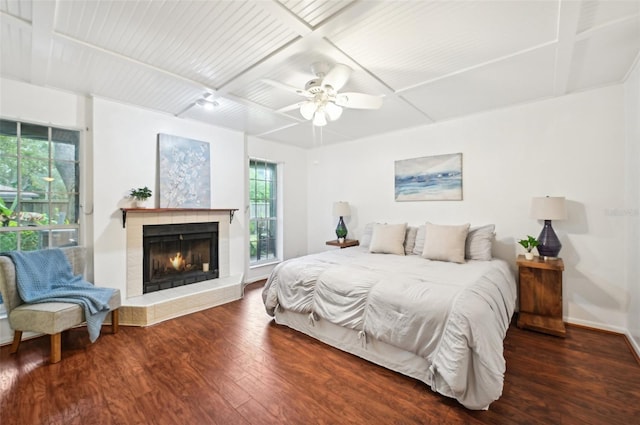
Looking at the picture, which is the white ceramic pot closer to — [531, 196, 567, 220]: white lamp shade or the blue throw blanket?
the blue throw blanket

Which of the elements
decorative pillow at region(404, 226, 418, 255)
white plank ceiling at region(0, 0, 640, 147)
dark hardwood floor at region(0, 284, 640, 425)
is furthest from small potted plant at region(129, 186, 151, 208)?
decorative pillow at region(404, 226, 418, 255)

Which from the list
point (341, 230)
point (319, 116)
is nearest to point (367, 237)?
point (341, 230)

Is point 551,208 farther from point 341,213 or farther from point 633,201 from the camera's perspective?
point 341,213

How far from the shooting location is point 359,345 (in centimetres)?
233

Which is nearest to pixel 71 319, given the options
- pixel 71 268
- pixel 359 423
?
pixel 71 268

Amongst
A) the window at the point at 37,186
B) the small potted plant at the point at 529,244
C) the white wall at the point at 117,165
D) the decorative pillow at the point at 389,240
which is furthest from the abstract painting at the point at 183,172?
the small potted plant at the point at 529,244

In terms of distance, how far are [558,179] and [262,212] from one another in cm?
430

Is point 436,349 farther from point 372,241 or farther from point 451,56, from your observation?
point 451,56

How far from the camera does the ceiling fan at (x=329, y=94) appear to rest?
2211mm

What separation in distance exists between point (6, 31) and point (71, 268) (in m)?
2.10

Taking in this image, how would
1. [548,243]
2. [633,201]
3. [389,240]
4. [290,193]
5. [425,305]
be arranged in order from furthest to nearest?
[290,193]
[389,240]
[548,243]
[633,201]
[425,305]

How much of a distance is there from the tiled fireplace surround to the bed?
100 cm

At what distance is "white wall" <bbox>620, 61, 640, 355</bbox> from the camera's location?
7.63 feet

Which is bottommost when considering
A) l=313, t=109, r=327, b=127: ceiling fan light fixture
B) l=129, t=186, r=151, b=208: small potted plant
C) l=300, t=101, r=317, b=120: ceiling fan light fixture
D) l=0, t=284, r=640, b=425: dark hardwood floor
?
l=0, t=284, r=640, b=425: dark hardwood floor
